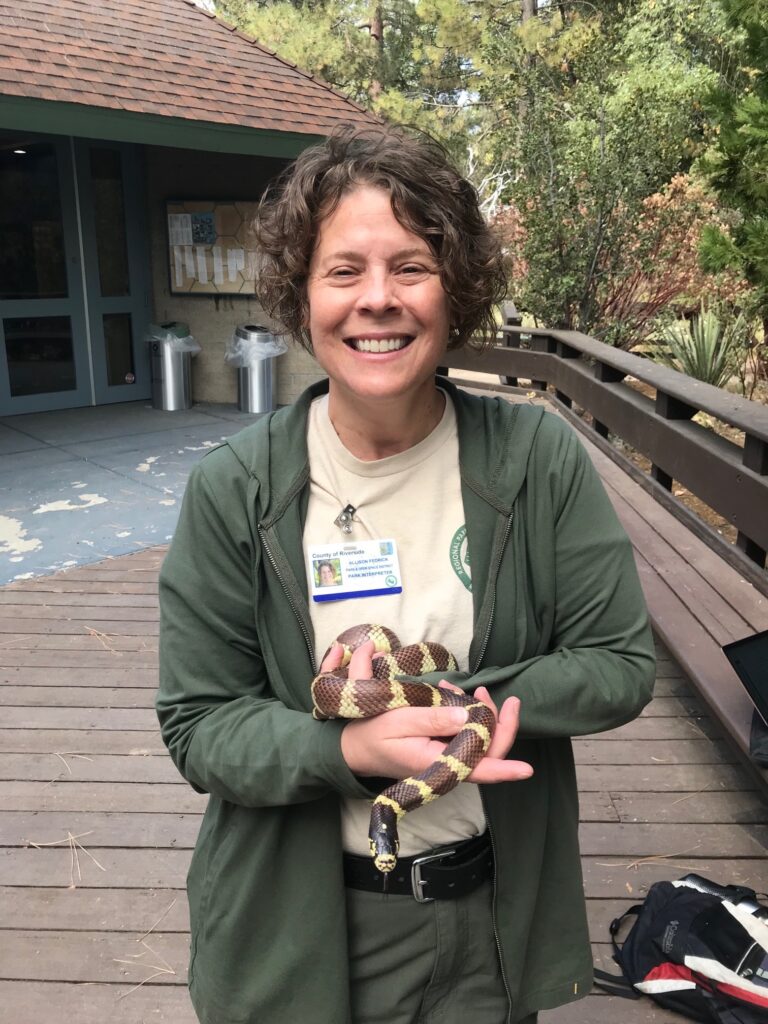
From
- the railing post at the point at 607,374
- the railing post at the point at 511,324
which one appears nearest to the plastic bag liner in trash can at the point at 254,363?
the railing post at the point at 511,324

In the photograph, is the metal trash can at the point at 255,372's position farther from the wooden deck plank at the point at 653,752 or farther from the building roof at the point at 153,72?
the wooden deck plank at the point at 653,752

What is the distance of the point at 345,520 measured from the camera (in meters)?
1.54

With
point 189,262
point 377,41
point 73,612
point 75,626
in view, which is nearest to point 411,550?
point 75,626

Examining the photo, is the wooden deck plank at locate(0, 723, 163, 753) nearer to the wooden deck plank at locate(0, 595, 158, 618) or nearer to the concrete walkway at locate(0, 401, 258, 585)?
the wooden deck plank at locate(0, 595, 158, 618)

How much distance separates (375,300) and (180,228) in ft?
36.7

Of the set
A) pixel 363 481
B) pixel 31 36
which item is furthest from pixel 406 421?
pixel 31 36

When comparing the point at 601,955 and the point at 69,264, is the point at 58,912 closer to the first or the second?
the point at 601,955

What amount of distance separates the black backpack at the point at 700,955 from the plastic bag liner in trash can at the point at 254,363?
933 cm

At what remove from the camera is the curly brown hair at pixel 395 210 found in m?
1.49

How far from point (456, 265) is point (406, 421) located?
0.28 metres

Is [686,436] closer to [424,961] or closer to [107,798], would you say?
[107,798]

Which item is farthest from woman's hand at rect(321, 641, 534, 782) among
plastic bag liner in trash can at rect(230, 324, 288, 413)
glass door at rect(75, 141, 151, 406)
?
glass door at rect(75, 141, 151, 406)

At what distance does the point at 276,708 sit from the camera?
1422mm

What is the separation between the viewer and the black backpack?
2.38 meters
